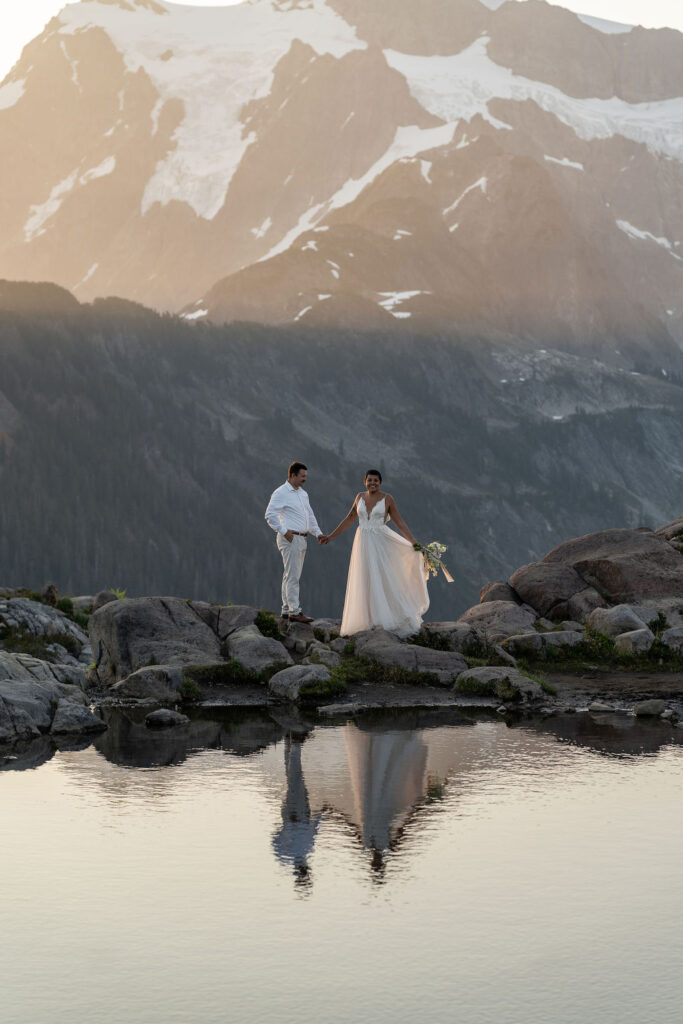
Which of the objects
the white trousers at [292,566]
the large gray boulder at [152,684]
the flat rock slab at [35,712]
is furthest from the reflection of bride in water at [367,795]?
the white trousers at [292,566]

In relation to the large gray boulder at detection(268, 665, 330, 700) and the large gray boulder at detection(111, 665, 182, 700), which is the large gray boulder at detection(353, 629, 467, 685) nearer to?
the large gray boulder at detection(268, 665, 330, 700)

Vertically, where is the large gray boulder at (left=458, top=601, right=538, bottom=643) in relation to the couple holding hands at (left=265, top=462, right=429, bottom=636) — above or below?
below

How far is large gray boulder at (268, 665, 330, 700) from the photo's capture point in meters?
23.0

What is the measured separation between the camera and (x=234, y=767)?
1667 cm

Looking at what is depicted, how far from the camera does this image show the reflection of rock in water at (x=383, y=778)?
44.2 ft

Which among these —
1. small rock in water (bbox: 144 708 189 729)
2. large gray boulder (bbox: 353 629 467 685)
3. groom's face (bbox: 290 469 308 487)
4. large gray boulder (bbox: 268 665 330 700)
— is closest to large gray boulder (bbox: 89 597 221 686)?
large gray boulder (bbox: 268 665 330 700)

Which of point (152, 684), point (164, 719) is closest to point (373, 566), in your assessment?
point (152, 684)

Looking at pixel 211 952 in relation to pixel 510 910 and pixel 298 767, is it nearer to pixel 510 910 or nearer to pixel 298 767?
pixel 510 910

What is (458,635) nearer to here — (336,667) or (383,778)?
(336,667)

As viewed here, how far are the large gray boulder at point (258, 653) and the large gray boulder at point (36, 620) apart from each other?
1012 cm

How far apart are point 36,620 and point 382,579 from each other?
12.3 m

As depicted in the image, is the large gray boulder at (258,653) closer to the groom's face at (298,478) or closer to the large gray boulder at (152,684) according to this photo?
the large gray boulder at (152,684)

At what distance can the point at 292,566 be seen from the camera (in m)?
26.2

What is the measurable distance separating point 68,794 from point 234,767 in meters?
2.44
